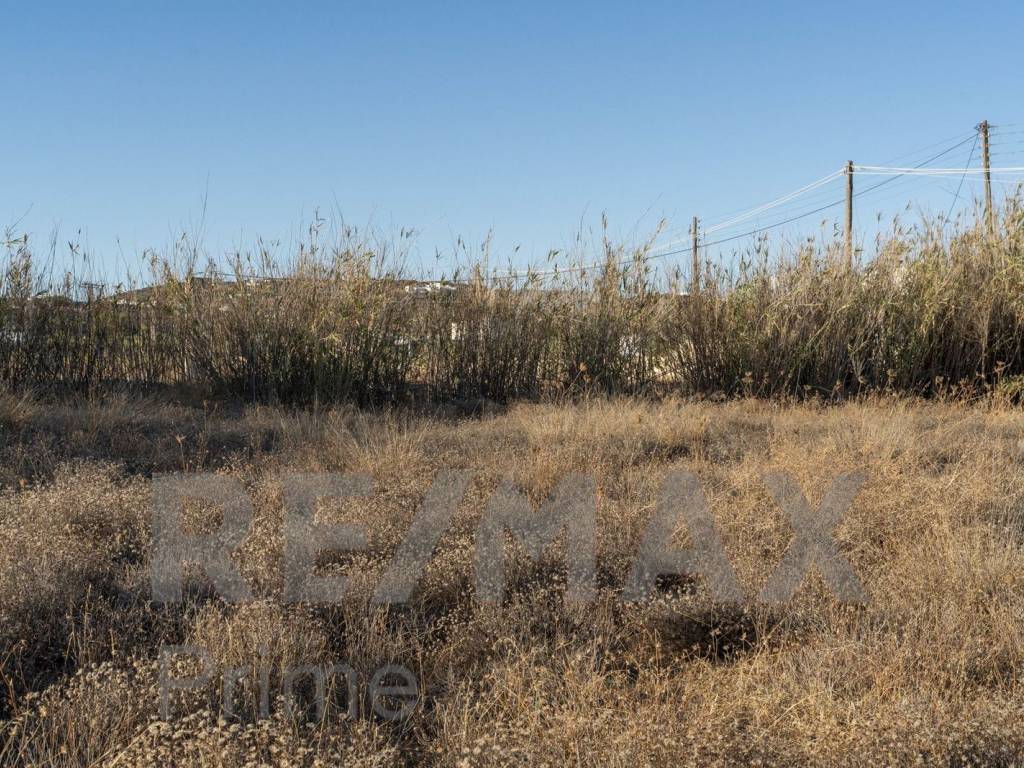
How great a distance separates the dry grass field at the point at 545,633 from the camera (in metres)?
2.37

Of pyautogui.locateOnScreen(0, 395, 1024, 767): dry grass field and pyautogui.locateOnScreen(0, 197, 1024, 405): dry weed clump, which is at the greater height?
pyautogui.locateOnScreen(0, 197, 1024, 405): dry weed clump

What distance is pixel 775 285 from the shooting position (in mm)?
8188

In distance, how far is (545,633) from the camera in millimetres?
3096

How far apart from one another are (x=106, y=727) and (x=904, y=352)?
765 centimetres

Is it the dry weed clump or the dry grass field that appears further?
the dry weed clump

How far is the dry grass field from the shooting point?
93.3 inches

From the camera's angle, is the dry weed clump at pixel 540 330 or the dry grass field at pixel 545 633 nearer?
the dry grass field at pixel 545 633

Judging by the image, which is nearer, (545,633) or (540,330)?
(545,633)

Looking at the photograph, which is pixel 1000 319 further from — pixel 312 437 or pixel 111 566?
pixel 111 566

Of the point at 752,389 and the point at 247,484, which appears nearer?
the point at 247,484

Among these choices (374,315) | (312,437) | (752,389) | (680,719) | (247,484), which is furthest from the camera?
(752,389)

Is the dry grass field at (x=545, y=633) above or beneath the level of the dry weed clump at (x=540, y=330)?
beneath

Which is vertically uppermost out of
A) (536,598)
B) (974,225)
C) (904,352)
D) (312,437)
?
(974,225)

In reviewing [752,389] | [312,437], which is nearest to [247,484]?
[312,437]
